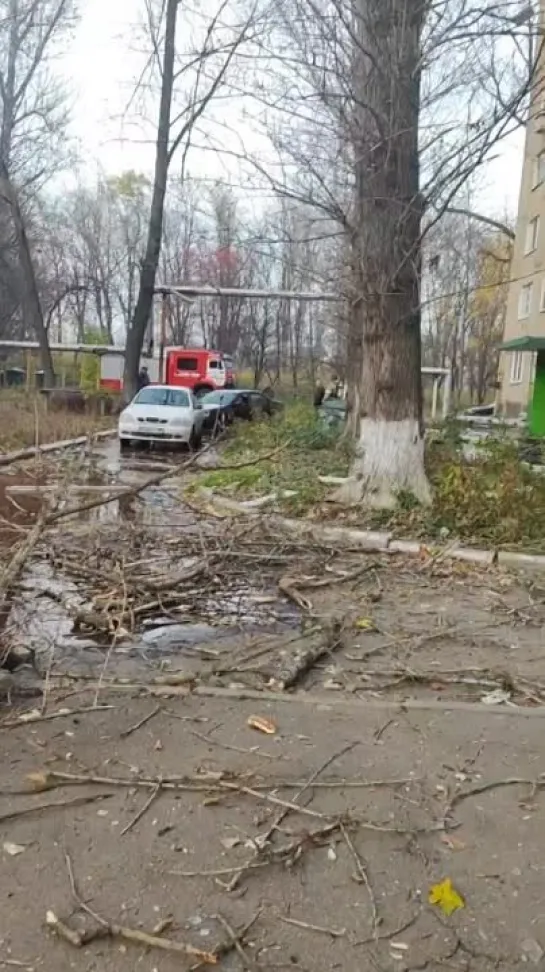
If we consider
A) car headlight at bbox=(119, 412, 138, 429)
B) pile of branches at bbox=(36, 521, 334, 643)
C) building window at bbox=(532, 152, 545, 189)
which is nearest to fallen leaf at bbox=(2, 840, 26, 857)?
pile of branches at bbox=(36, 521, 334, 643)

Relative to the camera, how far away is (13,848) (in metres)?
2.67

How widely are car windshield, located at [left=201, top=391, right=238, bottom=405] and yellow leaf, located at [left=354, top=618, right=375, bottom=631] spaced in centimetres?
2028

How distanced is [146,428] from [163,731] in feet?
48.4

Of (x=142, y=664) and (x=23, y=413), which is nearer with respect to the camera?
(x=142, y=664)

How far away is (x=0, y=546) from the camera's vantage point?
275 inches

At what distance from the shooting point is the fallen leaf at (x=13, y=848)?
2.64 metres

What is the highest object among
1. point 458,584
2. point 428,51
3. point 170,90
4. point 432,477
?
point 170,90

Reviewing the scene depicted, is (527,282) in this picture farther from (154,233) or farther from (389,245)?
(389,245)

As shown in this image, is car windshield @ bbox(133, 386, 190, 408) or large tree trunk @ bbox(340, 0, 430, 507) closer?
large tree trunk @ bbox(340, 0, 430, 507)

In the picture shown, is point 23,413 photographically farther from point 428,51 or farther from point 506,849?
point 506,849

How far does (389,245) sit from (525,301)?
23.1m

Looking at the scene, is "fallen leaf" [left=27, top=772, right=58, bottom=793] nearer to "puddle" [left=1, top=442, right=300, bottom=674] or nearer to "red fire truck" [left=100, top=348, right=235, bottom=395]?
"puddle" [left=1, top=442, right=300, bottom=674]

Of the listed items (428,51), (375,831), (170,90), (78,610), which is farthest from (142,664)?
(170,90)

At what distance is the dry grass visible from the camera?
54.3 ft
